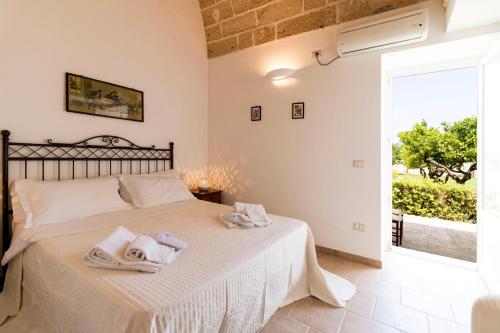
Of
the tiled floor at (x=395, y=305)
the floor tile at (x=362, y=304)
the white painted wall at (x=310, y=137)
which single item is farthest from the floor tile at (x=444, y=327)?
the white painted wall at (x=310, y=137)

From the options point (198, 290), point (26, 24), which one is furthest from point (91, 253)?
point (26, 24)

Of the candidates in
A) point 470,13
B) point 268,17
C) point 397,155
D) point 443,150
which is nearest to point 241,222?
point 470,13

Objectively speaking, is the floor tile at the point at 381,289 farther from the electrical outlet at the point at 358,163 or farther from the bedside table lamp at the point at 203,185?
the bedside table lamp at the point at 203,185

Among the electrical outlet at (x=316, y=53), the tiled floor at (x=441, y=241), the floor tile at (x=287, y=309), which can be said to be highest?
the electrical outlet at (x=316, y=53)

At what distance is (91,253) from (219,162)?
2.56 m

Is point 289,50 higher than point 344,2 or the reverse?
the reverse

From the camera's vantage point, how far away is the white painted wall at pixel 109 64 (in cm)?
204

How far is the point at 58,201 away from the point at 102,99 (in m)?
1.16

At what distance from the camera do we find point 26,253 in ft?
5.08

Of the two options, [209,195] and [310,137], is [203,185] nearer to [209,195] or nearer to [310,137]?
[209,195]

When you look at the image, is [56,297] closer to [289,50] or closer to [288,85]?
[288,85]

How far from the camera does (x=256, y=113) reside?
130 inches

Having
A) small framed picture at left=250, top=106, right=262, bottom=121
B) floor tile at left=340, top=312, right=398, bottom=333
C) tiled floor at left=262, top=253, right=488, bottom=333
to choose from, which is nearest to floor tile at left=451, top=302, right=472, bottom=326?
tiled floor at left=262, top=253, right=488, bottom=333

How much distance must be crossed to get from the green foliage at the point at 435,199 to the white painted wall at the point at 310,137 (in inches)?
57.7
